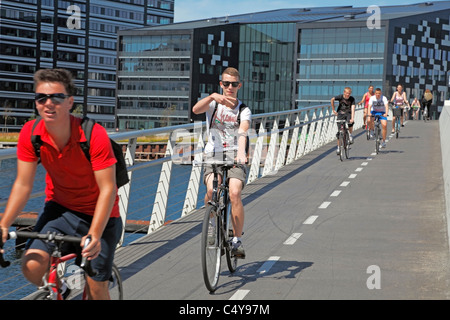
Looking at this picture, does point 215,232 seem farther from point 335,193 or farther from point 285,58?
point 285,58

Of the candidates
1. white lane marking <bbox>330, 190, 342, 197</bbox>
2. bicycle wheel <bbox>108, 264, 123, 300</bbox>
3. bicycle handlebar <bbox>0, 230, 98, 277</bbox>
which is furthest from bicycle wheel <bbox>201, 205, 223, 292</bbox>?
white lane marking <bbox>330, 190, 342, 197</bbox>

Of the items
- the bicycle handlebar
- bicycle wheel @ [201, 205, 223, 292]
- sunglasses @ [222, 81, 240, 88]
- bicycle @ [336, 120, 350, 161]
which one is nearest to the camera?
the bicycle handlebar

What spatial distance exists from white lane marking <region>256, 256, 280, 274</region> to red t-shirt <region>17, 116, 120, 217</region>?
3.49 m

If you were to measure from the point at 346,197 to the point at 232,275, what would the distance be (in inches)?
246

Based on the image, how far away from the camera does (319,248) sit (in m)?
8.49

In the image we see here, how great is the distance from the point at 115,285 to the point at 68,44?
449 ft

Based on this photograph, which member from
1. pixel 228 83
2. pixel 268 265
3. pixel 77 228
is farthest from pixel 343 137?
pixel 77 228

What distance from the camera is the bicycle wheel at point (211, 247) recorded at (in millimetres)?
6008

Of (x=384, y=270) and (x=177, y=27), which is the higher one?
(x=177, y=27)

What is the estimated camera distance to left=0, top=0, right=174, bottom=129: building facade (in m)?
126

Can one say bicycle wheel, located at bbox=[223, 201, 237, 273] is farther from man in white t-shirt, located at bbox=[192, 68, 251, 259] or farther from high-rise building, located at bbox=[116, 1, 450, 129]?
high-rise building, located at bbox=[116, 1, 450, 129]
